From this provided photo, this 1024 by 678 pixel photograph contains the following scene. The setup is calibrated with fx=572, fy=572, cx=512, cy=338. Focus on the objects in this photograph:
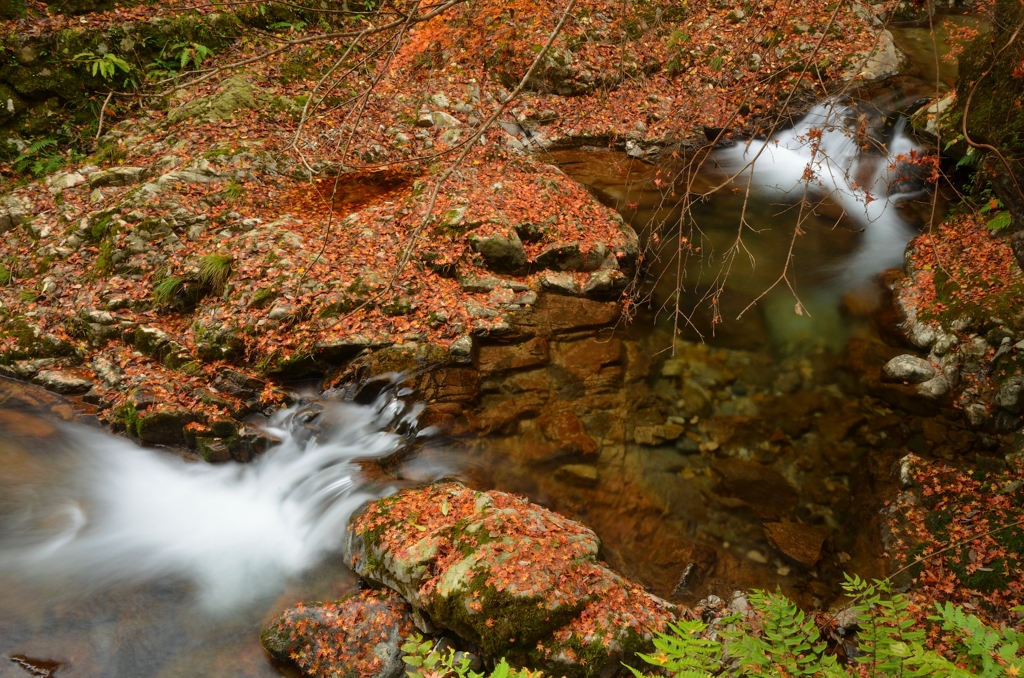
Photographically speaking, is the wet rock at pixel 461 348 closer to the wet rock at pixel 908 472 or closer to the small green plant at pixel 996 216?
the wet rock at pixel 908 472

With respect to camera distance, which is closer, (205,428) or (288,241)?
(205,428)

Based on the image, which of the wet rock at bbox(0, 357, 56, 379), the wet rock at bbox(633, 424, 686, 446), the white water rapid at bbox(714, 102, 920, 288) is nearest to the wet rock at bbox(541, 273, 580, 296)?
the wet rock at bbox(633, 424, 686, 446)

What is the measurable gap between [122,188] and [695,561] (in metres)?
9.13

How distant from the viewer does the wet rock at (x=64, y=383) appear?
274 inches

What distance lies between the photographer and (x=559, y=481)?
6.36m

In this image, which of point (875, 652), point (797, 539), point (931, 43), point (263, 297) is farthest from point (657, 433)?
point (931, 43)

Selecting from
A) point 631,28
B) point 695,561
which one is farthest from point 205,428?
point 631,28

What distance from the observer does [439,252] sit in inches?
324

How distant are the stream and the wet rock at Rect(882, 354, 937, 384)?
0.61 ft

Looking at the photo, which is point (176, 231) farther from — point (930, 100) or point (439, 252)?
point (930, 100)

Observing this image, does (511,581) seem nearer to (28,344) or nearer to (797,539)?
(797,539)

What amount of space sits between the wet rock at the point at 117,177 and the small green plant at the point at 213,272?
7.36ft

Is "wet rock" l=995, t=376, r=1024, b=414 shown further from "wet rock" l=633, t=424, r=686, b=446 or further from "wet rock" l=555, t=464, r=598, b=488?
"wet rock" l=555, t=464, r=598, b=488

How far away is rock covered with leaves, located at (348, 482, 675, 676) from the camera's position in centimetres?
436
